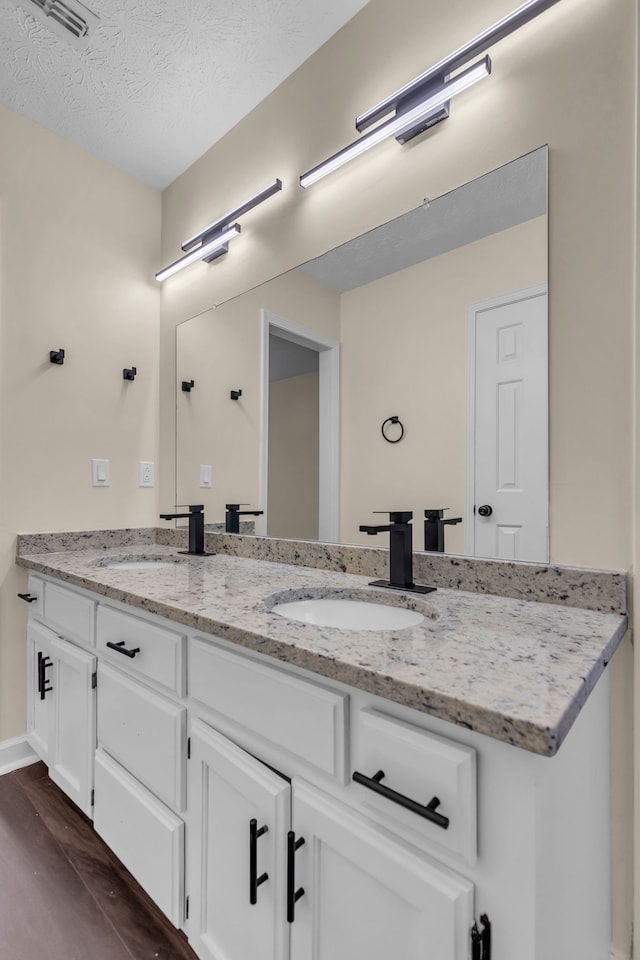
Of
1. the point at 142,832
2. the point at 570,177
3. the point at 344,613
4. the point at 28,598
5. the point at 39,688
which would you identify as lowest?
the point at 142,832

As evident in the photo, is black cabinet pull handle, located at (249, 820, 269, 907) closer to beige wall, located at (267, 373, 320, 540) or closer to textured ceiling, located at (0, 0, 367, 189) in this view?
beige wall, located at (267, 373, 320, 540)

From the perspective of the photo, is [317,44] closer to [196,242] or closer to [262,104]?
[262,104]

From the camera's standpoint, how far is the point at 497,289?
3.84 feet

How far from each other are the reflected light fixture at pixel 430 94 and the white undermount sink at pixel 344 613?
4.10ft

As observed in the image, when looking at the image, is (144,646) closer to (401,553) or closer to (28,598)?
(401,553)

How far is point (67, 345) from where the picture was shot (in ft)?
6.52

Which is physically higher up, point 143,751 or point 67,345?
point 67,345

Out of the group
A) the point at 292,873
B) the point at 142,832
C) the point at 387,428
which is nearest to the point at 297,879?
the point at 292,873

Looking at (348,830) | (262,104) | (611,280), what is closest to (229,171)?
(262,104)

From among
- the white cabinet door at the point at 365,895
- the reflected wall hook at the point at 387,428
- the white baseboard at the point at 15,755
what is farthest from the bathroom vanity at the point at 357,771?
the white baseboard at the point at 15,755

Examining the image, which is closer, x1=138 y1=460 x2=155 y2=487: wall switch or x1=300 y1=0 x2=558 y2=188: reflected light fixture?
x1=300 y1=0 x2=558 y2=188: reflected light fixture

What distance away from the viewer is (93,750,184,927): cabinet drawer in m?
1.03

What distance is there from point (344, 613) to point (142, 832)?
69 cm

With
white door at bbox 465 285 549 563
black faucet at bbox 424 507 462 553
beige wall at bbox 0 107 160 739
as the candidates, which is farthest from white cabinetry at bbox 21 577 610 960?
beige wall at bbox 0 107 160 739
